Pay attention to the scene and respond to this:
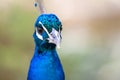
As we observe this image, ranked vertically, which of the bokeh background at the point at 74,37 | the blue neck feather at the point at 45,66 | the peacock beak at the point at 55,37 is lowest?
the bokeh background at the point at 74,37

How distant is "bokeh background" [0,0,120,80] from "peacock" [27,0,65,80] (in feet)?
4.46

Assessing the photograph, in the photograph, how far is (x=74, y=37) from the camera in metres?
3.88

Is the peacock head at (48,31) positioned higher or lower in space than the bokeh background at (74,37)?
higher

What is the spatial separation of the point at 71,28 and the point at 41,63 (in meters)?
1.75

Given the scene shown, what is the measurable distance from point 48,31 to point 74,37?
5.90 ft

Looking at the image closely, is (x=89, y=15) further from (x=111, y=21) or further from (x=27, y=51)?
(x=27, y=51)

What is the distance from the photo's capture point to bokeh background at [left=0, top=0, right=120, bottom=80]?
12.0ft

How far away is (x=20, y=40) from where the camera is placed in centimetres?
383

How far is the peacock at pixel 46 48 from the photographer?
2.09 meters

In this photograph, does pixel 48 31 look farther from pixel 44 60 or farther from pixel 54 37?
pixel 44 60

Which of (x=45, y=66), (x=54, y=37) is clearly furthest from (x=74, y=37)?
(x=54, y=37)

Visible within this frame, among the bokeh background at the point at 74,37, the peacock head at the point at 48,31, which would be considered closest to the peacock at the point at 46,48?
the peacock head at the point at 48,31

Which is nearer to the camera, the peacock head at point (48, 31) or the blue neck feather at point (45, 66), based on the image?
the peacock head at point (48, 31)

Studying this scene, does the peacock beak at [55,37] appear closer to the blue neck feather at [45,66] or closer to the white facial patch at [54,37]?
the white facial patch at [54,37]
